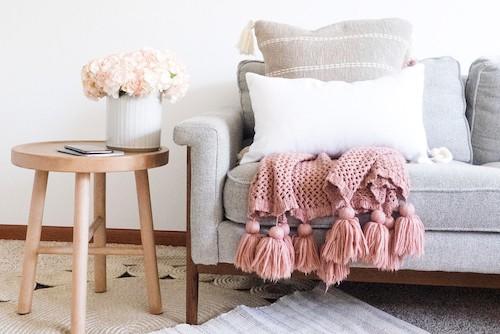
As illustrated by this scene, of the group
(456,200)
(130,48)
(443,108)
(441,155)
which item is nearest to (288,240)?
(456,200)

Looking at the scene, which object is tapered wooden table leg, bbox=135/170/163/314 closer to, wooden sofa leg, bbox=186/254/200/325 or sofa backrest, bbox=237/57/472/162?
wooden sofa leg, bbox=186/254/200/325

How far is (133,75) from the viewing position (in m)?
1.50

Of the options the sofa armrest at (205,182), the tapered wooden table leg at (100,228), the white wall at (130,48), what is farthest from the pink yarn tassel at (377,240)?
the white wall at (130,48)

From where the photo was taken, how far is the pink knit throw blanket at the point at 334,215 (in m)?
1.31

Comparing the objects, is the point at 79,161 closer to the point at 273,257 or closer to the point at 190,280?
the point at 190,280

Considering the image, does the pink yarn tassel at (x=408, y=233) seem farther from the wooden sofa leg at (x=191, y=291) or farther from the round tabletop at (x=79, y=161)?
the round tabletop at (x=79, y=161)

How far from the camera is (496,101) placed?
188 centimetres

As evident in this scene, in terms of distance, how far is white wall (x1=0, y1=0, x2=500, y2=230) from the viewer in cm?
211

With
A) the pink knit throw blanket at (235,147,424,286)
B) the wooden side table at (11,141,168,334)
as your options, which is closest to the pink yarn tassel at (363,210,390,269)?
the pink knit throw blanket at (235,147,424,286)

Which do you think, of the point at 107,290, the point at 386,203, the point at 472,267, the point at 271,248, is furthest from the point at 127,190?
the point at 472,267

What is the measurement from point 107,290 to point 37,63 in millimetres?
1049

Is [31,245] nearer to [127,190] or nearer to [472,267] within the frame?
[127,190]

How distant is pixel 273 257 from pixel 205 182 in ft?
0.86

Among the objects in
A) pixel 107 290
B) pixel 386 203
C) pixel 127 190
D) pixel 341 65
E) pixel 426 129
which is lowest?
pixel 107 290
